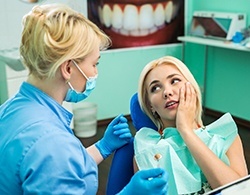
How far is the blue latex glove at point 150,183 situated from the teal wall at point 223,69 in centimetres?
286

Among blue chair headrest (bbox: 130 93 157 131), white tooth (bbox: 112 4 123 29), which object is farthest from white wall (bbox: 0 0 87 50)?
blue chair headrest (bbox: 130 93 157 131)

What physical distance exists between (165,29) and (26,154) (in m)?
3.26

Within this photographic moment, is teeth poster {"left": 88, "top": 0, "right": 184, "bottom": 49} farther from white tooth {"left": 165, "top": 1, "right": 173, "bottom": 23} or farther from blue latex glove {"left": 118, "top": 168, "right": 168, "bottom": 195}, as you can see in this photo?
blue latex glove {"left": 118, "top": 168, "right": 168, "bottom": 195}

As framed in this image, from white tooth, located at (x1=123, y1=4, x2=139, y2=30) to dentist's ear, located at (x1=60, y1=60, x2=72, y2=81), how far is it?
268 cm

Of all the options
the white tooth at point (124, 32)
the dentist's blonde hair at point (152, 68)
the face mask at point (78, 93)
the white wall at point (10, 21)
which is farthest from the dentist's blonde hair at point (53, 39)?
the white tooth at point (124, 32)

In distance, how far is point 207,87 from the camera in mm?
4184

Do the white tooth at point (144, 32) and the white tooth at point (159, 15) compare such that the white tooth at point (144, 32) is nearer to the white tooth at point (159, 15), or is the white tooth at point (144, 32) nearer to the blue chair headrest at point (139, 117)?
the white tooth at point (159, 15)

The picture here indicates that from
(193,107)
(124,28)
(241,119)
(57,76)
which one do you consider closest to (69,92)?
(57,76)

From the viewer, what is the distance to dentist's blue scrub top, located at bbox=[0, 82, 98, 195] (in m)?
0.98

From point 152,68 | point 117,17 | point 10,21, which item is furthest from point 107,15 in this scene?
point 152,68

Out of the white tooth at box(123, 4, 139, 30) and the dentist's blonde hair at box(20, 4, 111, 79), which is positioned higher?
the dentist's blonde hair at box(20, 4, 111, 79)

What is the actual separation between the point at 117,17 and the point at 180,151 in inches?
99.0

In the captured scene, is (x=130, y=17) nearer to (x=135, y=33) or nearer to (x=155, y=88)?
(x=135, y=33)

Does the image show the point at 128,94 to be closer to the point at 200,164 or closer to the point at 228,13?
the point at 228,13
